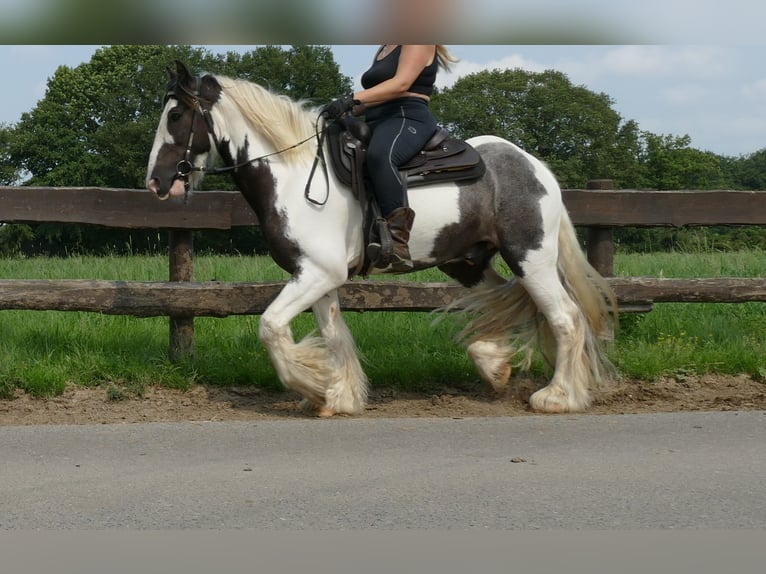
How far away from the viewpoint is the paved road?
3.70m

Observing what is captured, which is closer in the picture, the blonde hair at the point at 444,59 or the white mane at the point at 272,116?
the blonde hair at the point at 444,59

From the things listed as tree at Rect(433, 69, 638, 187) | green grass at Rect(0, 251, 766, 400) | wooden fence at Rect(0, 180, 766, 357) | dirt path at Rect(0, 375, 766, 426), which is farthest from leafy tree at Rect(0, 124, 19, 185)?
dirt path at Rect(0, 375, 766, 426)

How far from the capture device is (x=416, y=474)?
446cm

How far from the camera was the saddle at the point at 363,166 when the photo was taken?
627cm

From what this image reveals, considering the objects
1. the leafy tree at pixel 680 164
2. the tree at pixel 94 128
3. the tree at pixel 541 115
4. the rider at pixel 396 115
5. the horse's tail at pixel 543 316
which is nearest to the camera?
the rider at pixel 396 115

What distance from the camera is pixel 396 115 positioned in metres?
6.36

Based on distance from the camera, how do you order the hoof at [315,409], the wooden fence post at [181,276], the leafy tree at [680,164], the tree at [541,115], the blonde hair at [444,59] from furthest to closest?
the leafy tree at [680,164] → the tree at [541,115] → the wooden fence post at [181,276] → the hoof at [315,409] → the blonde hair at [444,59]

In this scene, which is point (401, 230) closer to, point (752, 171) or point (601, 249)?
point (601, 249)

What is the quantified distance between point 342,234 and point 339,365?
0.90 metres

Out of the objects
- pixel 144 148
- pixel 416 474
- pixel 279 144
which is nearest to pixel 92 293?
pixel 279 144

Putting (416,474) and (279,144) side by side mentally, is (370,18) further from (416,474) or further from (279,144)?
(279,144)

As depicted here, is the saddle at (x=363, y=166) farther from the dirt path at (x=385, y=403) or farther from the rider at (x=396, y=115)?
the dirt path at (x=385, y=403)

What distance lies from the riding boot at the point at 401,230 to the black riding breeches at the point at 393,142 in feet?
0.14

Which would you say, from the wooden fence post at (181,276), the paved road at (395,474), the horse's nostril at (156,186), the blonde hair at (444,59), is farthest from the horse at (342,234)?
the wooden fence post at (181,276)
